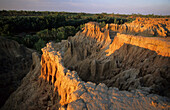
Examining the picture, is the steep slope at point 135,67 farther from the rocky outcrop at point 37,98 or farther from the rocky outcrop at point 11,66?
the rocky outcrop at point 11,66

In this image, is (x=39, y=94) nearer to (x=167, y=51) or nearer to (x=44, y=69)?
(x=44, y=69)

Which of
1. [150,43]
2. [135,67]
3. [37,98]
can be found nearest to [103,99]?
[37,98]

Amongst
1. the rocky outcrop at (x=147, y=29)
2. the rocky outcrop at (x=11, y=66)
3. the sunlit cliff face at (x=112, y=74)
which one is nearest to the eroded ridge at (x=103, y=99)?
the sunlit cliff face at (x=112, y=74)

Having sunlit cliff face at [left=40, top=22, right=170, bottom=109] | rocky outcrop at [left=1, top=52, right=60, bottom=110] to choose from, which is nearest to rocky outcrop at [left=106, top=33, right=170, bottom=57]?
sunlit cliff face at [left=40, top=22, right=170, bottom=109]

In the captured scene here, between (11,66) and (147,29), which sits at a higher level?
(147,29)

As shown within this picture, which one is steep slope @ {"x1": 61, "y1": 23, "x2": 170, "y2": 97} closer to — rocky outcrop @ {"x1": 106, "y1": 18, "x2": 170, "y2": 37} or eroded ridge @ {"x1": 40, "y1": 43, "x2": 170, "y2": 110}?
eroded ridge @ {"x1": 40, "y1": 43, "x2": 170, "y2": 110}

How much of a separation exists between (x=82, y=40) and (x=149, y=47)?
11.3 m

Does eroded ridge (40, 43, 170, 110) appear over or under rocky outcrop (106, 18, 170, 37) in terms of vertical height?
under

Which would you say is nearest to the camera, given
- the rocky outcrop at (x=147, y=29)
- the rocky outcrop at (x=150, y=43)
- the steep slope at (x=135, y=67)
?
the steep slope at (x=135, y=67)

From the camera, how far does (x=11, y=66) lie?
15.8 metres

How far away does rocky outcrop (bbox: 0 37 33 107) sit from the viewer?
11.7 metres

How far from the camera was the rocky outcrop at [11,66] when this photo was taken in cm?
1166

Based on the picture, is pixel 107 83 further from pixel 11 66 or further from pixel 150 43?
pixel 11 66

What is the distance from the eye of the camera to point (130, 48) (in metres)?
9.71
